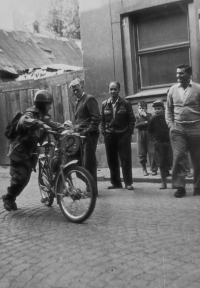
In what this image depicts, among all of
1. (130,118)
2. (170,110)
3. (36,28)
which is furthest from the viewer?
(36,28)

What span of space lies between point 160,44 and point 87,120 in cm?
389

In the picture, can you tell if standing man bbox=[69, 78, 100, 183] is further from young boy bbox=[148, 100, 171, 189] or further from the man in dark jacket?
the man in dark jacket

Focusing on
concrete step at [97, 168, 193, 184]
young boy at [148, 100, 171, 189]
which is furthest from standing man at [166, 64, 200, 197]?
concrete step at [97, 168, 193, 184]

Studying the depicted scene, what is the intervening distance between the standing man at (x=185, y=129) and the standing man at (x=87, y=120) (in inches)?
49.8

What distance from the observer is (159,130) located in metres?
7.93

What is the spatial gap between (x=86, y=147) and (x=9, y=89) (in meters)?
6.21

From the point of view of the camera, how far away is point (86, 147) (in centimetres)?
743

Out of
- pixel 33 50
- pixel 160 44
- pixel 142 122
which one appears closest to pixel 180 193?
pixel 142 122

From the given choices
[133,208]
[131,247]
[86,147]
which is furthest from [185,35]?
[131,247]

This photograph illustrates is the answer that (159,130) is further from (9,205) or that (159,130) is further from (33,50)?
(33,50)

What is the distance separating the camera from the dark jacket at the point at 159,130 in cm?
793

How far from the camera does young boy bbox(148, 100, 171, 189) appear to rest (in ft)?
25.7

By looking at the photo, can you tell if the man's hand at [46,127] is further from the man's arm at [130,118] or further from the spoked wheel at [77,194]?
the man's arm at [130,118]

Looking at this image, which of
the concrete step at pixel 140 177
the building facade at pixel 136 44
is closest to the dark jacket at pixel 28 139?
the concrete step at pixel 140 177
